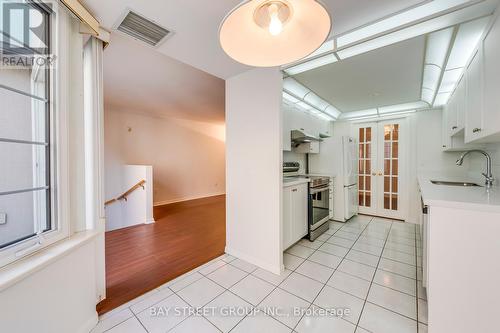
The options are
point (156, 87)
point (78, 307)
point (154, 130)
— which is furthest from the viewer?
point (154, 130)

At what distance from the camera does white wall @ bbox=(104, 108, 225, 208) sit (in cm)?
468

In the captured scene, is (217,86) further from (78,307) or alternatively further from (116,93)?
(78,307)

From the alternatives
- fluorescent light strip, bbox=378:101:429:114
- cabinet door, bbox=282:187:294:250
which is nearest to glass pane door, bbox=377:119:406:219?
fluorescent light strip, bbox=378:101:429:114

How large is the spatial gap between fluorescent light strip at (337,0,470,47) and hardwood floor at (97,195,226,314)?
2.83 m

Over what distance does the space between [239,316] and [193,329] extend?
0.35 metres

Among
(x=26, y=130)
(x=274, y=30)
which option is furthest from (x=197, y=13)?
(x=26, y=130)

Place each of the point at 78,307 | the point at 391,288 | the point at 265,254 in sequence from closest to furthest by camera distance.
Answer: the point at 78,307 < the point at 391,288 < the point at 265,254

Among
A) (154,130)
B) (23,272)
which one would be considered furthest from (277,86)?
(154,130)

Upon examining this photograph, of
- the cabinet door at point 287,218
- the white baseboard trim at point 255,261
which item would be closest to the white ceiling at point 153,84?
the cabinet door at point 287,218

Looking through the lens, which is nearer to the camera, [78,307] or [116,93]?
[78,307]

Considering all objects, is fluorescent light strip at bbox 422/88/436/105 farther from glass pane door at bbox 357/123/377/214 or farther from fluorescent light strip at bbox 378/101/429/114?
glass pane door at bbox 357/123/377/214

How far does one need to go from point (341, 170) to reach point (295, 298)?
2.62m

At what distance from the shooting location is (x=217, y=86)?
3.24m

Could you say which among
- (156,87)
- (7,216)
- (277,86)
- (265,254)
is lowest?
(265,254)
